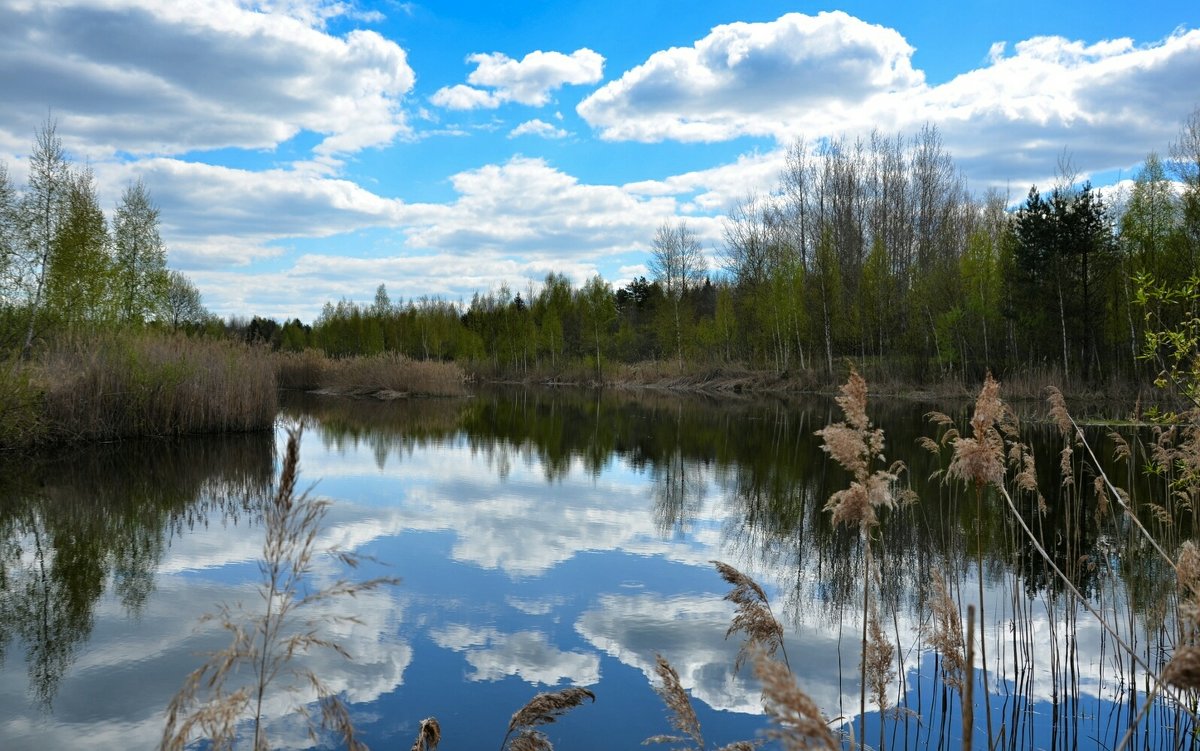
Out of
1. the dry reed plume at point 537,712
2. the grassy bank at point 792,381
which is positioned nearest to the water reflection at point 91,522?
the dry reed plume at point 537,712

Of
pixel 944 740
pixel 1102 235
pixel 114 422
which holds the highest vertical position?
pixel 1102 235

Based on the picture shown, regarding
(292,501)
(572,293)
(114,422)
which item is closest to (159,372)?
(114,422)

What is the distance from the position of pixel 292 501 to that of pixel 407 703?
3.20 m

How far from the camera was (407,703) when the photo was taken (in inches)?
198

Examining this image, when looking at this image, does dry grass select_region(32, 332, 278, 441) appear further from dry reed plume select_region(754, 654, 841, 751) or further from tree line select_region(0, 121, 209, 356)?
dry reed plume select_region(754, 654, 841, 751)

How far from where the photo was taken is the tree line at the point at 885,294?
28203mm

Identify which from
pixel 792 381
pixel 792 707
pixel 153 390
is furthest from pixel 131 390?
pixel 792 381

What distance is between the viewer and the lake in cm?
488

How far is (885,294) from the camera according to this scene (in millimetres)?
37938

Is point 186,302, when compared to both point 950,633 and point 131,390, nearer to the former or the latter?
point 131,390

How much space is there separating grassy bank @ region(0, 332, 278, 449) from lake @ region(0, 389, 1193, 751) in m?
0.84

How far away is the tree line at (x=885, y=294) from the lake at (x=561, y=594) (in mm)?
10955

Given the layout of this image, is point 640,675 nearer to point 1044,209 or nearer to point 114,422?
point 114,422

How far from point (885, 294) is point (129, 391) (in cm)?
3219
